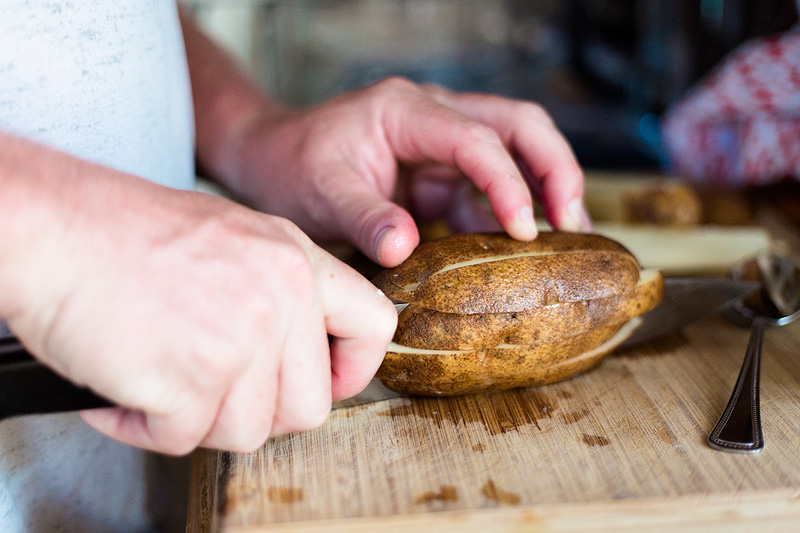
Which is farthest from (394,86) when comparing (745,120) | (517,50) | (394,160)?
(517,50)

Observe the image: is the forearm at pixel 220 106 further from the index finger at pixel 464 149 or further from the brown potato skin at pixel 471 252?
the brown potato skin at pixel 471 252

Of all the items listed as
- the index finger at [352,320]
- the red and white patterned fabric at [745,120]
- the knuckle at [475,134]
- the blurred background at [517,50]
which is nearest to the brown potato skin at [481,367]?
the index finger at [352,320]

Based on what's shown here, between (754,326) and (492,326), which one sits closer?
(492,326)

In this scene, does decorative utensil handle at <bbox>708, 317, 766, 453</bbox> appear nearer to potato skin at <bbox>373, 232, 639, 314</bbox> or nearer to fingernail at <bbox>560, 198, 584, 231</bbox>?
potato skin at <bbox>373, 232, 639, 314</bbox>

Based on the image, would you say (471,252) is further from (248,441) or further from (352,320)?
(248,441)

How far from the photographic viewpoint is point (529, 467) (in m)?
0.75

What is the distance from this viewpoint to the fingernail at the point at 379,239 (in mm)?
874

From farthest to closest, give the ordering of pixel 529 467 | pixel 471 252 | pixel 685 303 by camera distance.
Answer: pixel 685 303, pixel 471 252, pixel 529 467

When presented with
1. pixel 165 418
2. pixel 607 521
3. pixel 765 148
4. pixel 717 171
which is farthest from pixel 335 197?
pixel 717 171

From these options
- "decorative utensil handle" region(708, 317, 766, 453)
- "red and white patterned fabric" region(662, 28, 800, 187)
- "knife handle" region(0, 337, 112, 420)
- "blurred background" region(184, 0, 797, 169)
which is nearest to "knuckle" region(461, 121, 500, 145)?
"decorative utensil handle" region(708, 317, 766, 453)

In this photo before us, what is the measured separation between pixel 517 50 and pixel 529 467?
3147mm

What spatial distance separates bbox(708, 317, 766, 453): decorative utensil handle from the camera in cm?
77

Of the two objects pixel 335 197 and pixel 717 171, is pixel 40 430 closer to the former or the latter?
pixel 335 197

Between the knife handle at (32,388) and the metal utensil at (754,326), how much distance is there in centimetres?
75
